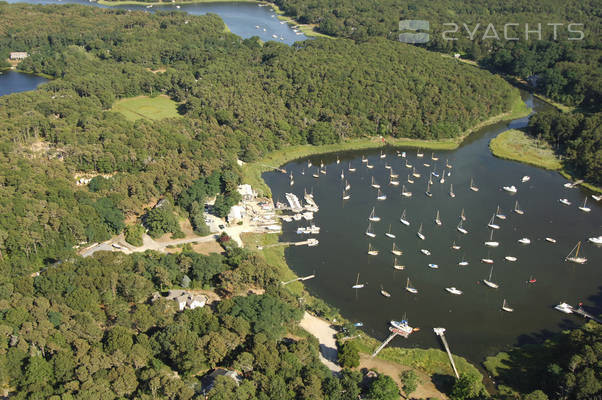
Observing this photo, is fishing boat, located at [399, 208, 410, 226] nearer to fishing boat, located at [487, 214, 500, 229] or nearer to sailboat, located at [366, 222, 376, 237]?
sailboat, located at [366, 222, 376, 237]

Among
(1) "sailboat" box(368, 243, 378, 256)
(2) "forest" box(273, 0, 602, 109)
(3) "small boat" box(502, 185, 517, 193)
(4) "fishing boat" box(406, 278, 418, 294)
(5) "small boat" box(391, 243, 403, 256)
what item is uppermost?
(2) "forest" box(273, 0, 602, 109)

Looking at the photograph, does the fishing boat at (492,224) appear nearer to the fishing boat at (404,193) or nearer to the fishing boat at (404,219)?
the fishing boat at (404,219)

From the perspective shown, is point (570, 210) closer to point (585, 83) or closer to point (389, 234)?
point (389, 234)

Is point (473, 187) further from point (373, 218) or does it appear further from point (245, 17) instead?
point (245, 17)

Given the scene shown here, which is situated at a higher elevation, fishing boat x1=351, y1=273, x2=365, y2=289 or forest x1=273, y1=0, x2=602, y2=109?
forest x1=273, y1=0, x2=602, y2=109

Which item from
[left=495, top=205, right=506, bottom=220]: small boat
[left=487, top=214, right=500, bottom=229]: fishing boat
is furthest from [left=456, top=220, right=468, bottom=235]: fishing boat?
[left=495, top=205, right=506, bottom=220]: small boat

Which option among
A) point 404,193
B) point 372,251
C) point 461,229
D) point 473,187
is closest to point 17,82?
point 404,193
